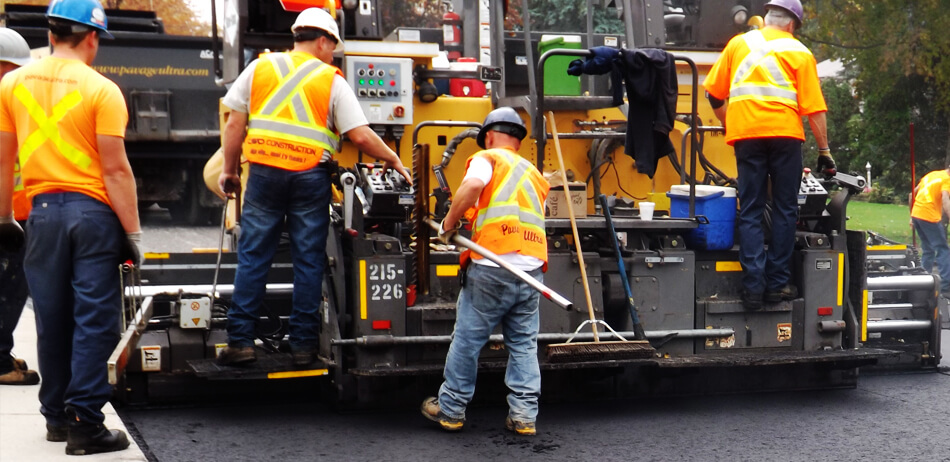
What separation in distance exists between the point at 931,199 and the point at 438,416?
915 centimetres

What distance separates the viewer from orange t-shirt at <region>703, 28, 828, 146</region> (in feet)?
23.5

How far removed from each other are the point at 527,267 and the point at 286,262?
209cm

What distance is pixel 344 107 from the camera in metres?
6.31

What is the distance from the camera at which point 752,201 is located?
718 cm

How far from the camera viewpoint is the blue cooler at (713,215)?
7234 millimetres

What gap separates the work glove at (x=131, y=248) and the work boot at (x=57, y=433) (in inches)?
32.4

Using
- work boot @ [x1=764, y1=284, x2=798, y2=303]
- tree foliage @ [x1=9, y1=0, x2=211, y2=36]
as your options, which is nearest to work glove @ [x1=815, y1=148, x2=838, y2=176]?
work boot @ [x1=764, y1=284, x2=798, y2=303]

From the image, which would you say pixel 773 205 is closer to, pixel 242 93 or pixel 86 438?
pixel 242 93

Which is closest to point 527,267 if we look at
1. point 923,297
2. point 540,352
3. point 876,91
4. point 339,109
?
point 540,352

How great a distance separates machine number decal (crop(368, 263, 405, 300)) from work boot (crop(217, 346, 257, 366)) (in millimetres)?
717

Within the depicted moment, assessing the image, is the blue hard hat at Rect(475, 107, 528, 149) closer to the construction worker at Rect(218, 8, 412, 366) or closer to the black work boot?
the construction worker at Rect(218, 8, 412, 366)

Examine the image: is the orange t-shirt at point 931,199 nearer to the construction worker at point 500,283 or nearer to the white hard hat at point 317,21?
the construction worker at point 500,283

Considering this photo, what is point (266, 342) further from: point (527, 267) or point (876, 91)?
point (876, 91)

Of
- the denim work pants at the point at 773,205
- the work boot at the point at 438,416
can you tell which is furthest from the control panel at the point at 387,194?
the denim work pants at the point at 773,205
